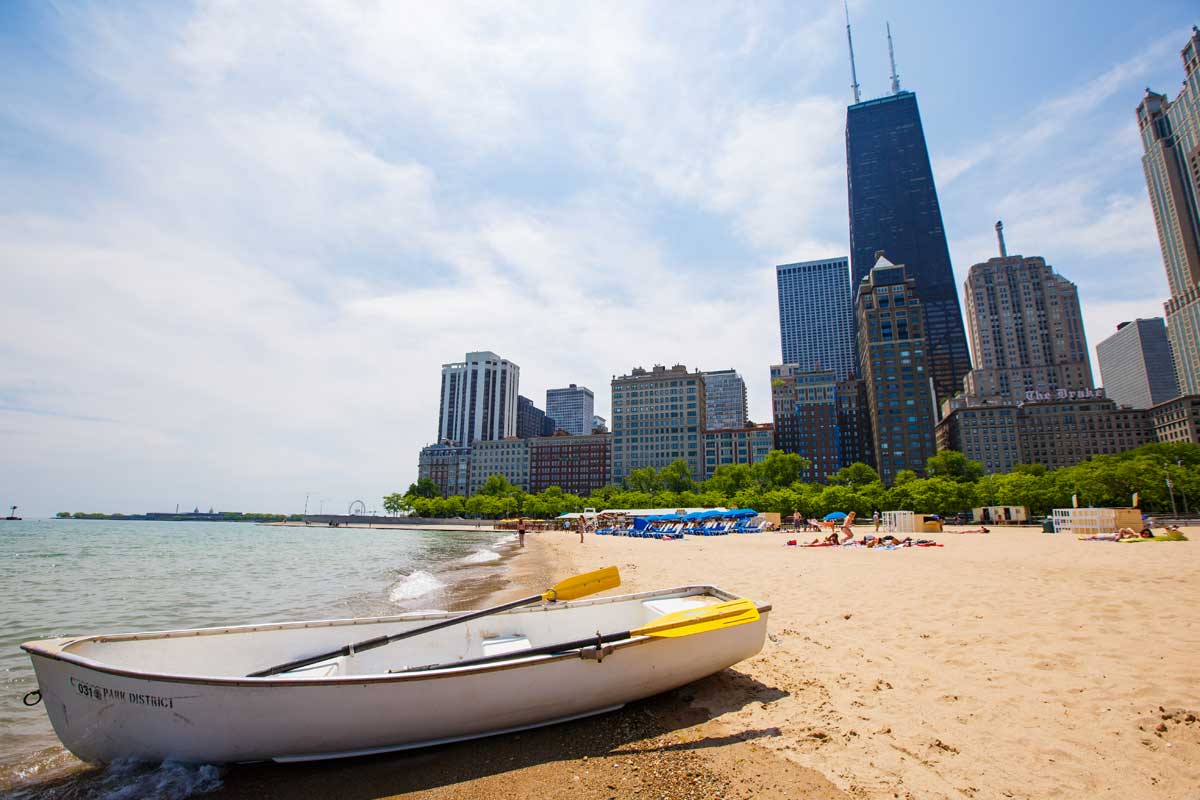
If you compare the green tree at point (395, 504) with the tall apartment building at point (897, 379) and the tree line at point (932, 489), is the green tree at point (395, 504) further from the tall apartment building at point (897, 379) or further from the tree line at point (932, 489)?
the tall apartment building at point (897, 379)

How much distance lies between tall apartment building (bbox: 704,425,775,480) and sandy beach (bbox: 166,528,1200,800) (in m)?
145

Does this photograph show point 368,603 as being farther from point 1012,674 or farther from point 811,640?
point 1012,674

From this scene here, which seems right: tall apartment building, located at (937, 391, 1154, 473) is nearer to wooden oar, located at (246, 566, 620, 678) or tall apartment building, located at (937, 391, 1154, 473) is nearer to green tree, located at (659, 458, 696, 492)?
green tree, located at (659, 458, 696, 492)

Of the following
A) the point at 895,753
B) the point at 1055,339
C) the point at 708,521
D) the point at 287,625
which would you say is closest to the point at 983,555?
the point at 895,753

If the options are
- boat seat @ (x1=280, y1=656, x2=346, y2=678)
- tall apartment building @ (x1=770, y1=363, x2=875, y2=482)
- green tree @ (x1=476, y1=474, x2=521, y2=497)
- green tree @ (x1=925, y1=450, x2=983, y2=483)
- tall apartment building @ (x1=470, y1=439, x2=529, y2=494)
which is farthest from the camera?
tall apartment building @ (x1=470, y1=439, x2=529, y2=494)

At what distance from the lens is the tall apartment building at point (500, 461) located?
182 m

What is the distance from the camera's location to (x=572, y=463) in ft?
563

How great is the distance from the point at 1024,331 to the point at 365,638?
241 m

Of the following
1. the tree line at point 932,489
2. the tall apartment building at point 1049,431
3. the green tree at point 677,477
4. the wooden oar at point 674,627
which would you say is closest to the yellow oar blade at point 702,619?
the wooden oar at point 674,627

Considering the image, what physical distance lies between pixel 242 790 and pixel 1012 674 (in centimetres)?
868

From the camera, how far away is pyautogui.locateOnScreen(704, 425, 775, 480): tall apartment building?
500 ft

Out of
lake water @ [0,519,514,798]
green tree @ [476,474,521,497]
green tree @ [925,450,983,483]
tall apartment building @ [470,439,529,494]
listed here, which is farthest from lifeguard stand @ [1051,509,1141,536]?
tall apartment building @ [470,439,529,494]

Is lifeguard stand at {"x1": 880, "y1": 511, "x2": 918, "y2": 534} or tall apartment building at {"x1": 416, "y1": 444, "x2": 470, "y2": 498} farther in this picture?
tall apartment building at {"x1": 416, "y1": 444, "x2": 470, "y2": 498}

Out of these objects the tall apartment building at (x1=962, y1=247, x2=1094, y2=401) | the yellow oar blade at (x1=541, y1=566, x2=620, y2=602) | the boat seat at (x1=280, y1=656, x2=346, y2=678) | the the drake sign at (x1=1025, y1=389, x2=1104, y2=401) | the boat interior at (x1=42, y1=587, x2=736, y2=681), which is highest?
the tall apartment building at (x1=962, y1=247, x2=1094, y2=401)
